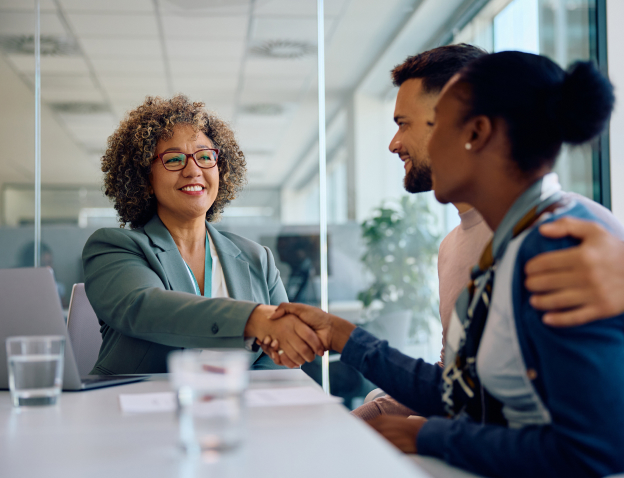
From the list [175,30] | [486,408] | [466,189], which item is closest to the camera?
[486,408]

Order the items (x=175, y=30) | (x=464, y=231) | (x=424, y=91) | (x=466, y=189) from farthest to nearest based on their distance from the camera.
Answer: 1. (x=175, y=30)
2. (x=424, y=91)
3. (x=464, y=231)
4. (x=466, y=189)

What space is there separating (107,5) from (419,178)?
281 centimetres

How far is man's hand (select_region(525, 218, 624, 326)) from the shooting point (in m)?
0.70

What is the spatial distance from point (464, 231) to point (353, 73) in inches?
106

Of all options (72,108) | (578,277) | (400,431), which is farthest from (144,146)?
(72,108)

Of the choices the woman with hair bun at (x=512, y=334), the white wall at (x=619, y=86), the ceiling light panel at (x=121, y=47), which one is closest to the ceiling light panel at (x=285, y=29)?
the ceiling light panel at (x=121, y=47)

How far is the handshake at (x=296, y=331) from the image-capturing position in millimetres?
1310

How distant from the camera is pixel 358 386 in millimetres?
3787

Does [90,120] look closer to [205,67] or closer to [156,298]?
[205,67]

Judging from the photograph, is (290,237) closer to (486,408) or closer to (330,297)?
(330,297)

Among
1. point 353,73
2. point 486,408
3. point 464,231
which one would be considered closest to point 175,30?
point 353,73

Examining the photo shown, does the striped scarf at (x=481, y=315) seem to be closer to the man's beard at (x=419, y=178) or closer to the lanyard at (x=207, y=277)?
the man's beard at (x=419, y=178)

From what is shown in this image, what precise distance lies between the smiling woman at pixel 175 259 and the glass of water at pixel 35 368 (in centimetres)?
41

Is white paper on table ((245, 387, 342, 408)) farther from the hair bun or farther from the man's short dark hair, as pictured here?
the man's short dark hair
